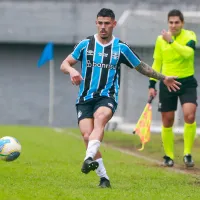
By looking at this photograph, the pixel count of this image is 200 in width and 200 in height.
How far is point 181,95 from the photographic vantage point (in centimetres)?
1221

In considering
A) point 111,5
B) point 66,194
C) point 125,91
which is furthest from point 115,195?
point 111,5

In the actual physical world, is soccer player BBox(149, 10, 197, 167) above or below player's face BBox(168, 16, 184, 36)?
below

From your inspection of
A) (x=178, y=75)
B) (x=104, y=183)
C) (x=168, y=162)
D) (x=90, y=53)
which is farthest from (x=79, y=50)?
(x=168, y=162)

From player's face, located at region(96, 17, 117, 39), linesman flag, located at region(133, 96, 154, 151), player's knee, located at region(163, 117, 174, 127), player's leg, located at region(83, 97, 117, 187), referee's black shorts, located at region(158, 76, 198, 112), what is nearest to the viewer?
player's leg, located at region(83, 97, 117, 187)

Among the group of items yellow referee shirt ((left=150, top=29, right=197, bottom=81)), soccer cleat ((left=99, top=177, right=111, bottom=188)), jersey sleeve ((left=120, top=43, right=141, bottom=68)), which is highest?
jersey sleeve ((left=120, top=43, right=141, bottom=68))

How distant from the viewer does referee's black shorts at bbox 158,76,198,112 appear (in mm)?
12094

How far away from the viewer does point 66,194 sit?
794 cm

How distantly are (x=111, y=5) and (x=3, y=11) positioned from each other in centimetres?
460

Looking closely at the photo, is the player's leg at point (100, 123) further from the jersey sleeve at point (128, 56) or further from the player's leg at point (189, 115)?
the player's leg at point (189, 115)

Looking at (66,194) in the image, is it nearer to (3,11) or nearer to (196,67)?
(196,67)

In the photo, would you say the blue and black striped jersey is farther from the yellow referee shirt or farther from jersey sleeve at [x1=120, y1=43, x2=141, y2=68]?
the yellow referee shirt

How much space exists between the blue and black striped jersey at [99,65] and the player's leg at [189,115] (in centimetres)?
309

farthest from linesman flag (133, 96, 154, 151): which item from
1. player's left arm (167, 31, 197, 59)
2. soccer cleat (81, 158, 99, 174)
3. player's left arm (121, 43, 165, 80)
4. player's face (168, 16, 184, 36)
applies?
soccer cleat (81, 158, 99, 174)

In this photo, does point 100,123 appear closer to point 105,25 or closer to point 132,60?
point 132,60
